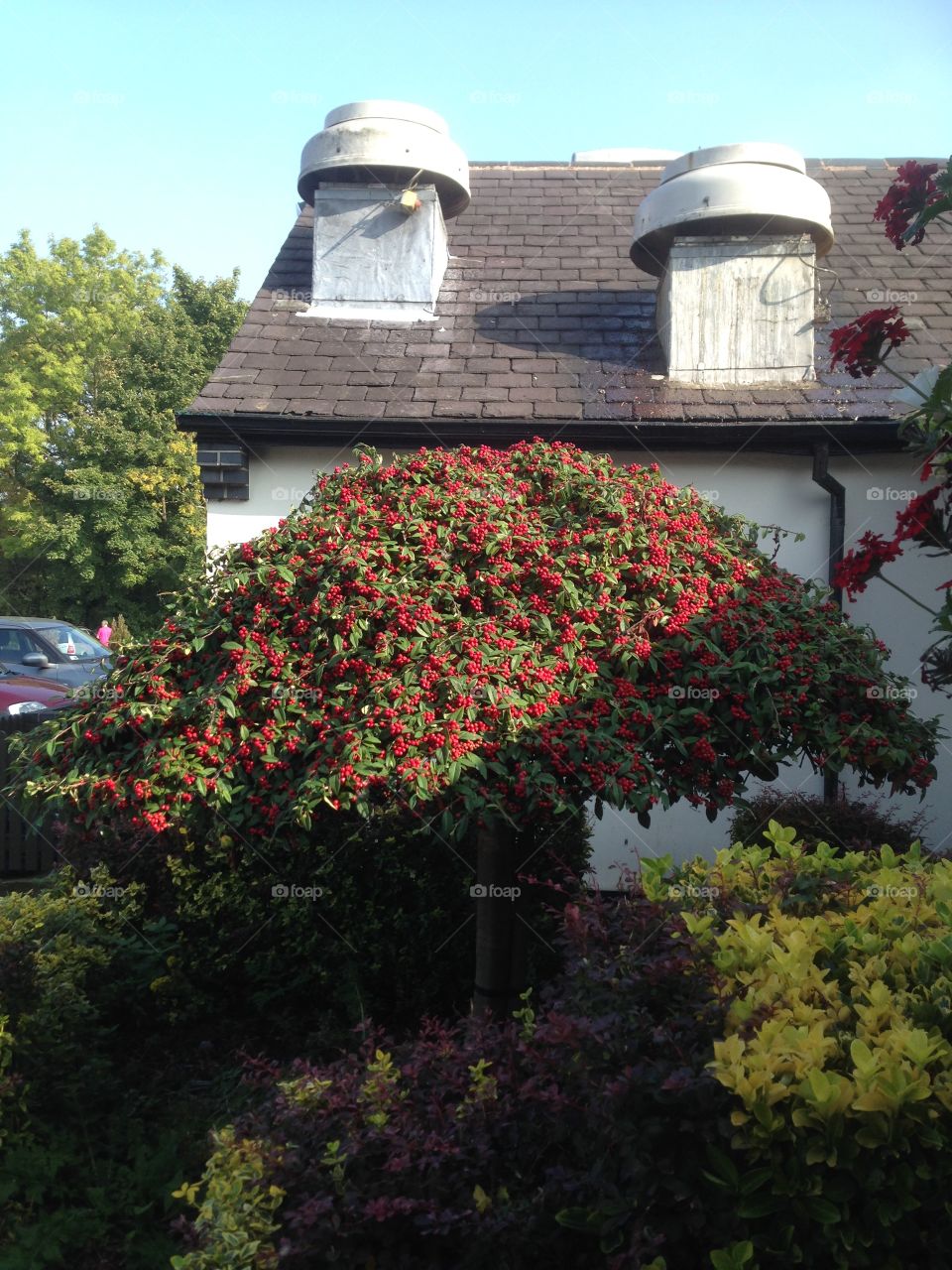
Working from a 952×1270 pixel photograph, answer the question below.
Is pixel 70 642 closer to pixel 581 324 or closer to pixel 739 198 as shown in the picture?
pixel 581 324

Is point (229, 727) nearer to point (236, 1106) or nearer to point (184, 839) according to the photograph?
point (236, 1106)

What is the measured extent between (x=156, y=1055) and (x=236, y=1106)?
0.87 meters

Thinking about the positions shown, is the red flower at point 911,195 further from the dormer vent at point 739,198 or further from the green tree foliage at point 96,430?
the green tree foliage at point 96,430

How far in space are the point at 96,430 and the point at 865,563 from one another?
97.3 feet

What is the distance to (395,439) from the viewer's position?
25.3 ft

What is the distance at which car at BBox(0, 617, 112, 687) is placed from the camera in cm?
1423

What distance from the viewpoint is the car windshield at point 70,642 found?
15055 millimetres

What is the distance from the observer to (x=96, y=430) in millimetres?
30859

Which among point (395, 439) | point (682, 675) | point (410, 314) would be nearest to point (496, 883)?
point (682, 675)
